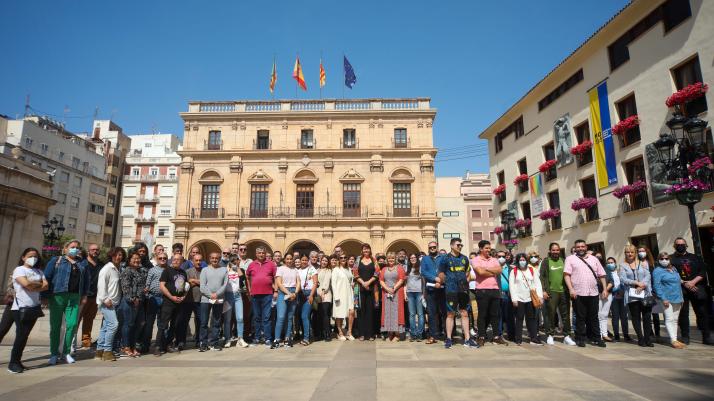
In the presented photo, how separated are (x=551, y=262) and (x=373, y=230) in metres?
18.3

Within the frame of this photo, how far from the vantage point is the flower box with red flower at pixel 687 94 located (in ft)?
41.7

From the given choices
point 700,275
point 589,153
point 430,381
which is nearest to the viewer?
point 430,381

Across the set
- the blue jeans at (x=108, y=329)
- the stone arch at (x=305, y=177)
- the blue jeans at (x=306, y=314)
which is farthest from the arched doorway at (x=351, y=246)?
the blue jeans at (x=108, y=329)

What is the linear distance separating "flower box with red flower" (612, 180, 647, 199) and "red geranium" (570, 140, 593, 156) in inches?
118

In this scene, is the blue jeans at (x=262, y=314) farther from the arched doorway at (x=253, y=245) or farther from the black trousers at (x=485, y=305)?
the arched doorway at (x=253, y=245)

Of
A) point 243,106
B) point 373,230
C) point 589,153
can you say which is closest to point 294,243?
point 373,230

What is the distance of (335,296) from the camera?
831 centimetres

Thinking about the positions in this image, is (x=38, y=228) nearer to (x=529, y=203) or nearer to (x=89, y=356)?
(x=89, y=356)

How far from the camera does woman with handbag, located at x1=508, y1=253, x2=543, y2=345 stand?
7534 millimetres

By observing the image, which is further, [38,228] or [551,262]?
[38,228]

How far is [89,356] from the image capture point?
22.1 ft

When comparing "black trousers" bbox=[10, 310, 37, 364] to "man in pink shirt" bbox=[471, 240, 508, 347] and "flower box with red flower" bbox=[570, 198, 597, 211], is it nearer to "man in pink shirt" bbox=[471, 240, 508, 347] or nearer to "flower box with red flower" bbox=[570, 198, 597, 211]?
"man in pink shirt" bbox=[471, 240, 508, 347]

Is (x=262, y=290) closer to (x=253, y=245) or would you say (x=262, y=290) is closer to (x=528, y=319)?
(x=528, y=319)

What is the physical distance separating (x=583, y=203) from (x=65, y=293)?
61.3 feet
